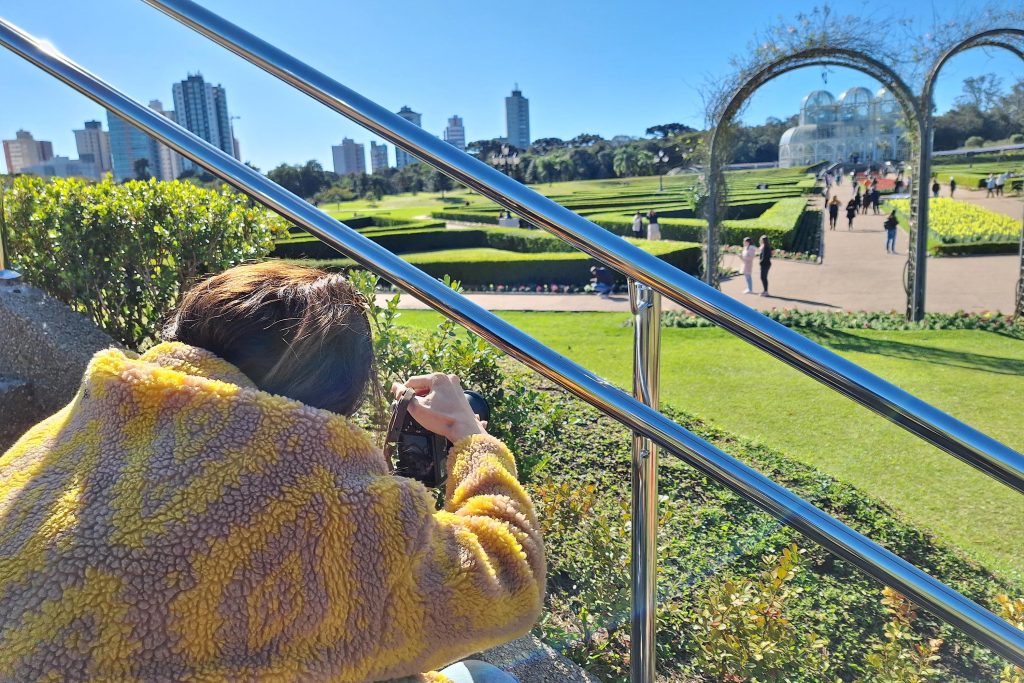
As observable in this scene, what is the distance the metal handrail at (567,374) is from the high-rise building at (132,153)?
1693 centimetres

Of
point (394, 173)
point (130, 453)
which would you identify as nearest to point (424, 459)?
point (130, 453)

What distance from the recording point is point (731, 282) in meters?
15.5

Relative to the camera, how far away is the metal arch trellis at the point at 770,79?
8.80m

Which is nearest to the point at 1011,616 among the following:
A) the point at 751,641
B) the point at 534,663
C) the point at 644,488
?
the point at 751,641

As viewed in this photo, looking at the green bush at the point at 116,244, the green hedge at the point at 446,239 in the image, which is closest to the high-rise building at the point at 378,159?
the green hedge at the point at 446,239

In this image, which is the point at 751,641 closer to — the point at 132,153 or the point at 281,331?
the point at 281,331

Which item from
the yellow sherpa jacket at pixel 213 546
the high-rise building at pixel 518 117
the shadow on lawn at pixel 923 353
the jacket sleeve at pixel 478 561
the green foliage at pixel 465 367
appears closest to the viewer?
the yellow sherpa jacket at pixel 213 546

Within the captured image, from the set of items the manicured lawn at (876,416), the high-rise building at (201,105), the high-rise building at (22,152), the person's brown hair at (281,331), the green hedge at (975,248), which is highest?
the high-rise building at (201,105)

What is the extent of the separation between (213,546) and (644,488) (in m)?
0.85

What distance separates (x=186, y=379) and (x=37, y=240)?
12.3 ft

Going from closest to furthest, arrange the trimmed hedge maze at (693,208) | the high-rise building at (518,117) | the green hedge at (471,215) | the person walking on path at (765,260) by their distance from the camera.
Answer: the person walking on path at (765,260)
the trimmed hedge maze at (693,208)
the green hedge at (471,215)
the high-rise building at (518,117)

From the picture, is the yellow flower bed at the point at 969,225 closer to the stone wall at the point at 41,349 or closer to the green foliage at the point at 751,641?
the green foliage at the point at 751,641

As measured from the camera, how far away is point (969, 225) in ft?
62.0

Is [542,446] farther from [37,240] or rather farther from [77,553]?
[77,553]
